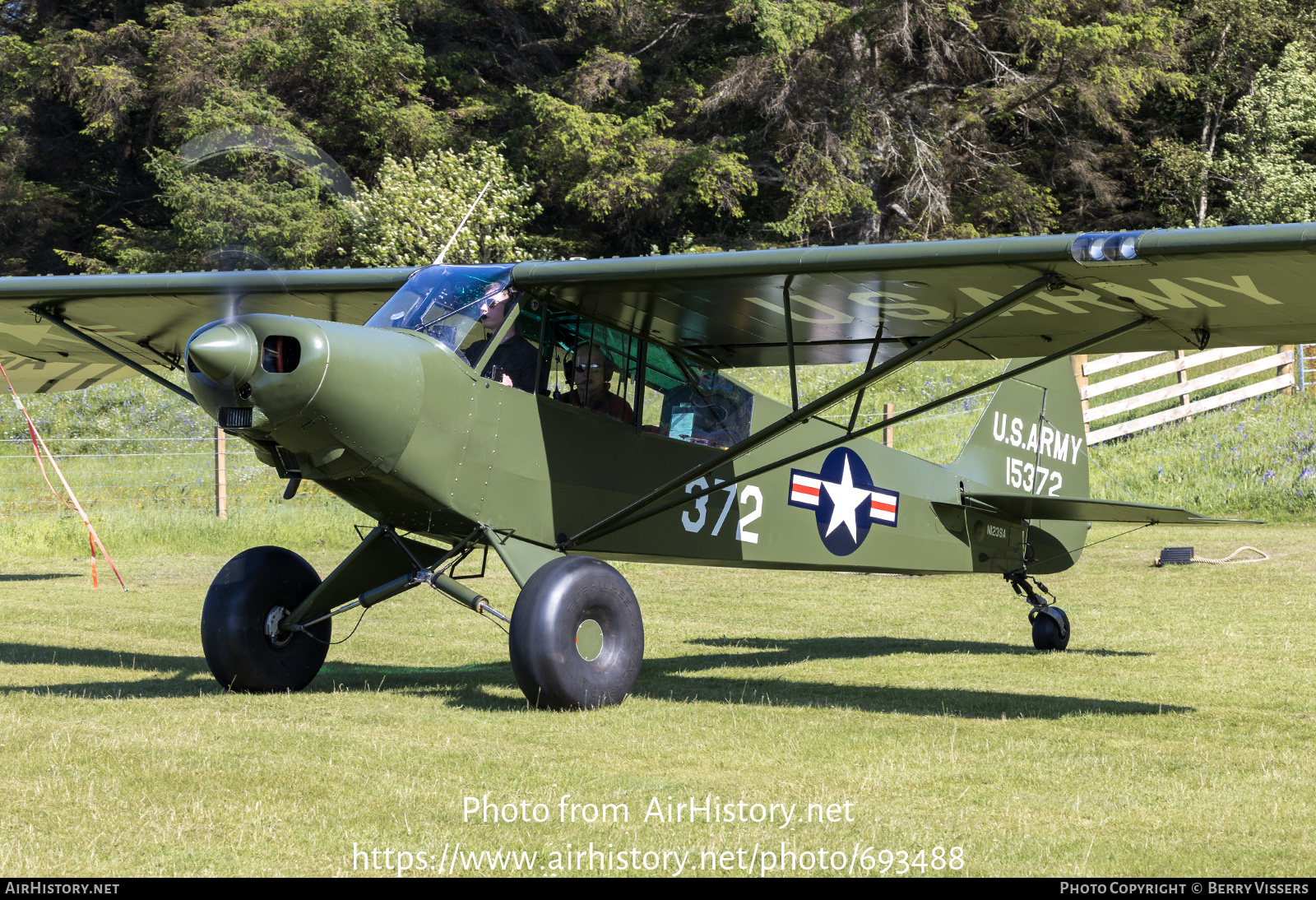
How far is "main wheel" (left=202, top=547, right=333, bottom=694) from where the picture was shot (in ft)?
24.2

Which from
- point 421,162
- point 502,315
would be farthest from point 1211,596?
point 421,162

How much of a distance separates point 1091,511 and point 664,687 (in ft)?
13.2

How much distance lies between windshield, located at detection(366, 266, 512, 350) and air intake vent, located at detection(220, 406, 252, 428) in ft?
3.87

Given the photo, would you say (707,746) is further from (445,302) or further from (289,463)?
(445,302)

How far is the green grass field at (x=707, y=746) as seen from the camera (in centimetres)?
419

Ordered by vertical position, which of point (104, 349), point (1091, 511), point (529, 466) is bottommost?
point (1091, 511)

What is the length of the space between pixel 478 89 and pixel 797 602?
2769 cm

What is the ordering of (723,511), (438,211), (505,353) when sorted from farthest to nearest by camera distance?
(438,211), (723,511), (505,353)

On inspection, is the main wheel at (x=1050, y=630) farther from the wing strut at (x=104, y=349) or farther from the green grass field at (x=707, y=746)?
the wing strut at (x=104, y=349)

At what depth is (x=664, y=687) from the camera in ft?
26.7

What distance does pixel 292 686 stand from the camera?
767 cm

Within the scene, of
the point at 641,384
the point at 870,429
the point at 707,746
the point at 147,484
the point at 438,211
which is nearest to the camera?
the point at 707,746

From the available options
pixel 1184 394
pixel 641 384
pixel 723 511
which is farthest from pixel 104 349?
pixel 1184 394

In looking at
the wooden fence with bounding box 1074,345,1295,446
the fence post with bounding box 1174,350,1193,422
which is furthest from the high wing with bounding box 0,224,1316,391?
the fence post with bounding box 1174,350,1193,422
